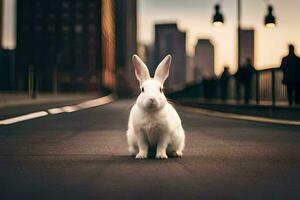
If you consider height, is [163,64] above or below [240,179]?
above

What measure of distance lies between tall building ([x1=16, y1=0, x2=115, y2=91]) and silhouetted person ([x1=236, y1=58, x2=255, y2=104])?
12558 centimetres

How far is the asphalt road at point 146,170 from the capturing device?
5.02m

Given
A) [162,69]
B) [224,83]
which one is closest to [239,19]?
[224,83]

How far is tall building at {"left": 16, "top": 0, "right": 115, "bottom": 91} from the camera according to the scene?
148 m

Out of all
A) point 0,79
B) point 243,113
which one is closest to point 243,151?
point 243,113

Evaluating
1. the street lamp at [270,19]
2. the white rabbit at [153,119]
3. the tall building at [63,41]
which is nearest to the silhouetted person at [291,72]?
the street lamp at [270,19]

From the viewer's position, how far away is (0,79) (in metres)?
188

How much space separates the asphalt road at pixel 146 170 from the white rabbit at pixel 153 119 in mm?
239

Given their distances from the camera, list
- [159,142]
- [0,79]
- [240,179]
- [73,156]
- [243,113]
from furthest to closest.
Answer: [0,79], [243,113], [73,156], [159,142], [240,179]

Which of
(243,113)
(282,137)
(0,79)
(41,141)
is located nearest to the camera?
(41,141)

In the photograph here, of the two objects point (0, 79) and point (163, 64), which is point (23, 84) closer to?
point (0, 79)

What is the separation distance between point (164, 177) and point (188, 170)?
627mm

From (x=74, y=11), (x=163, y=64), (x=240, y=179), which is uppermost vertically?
(x=74, y=11)

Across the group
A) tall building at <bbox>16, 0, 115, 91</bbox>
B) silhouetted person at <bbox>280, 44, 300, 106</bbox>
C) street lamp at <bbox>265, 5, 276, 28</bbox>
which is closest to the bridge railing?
silhouetted person at <bbox>280, 44, 300, 106</bbox>
